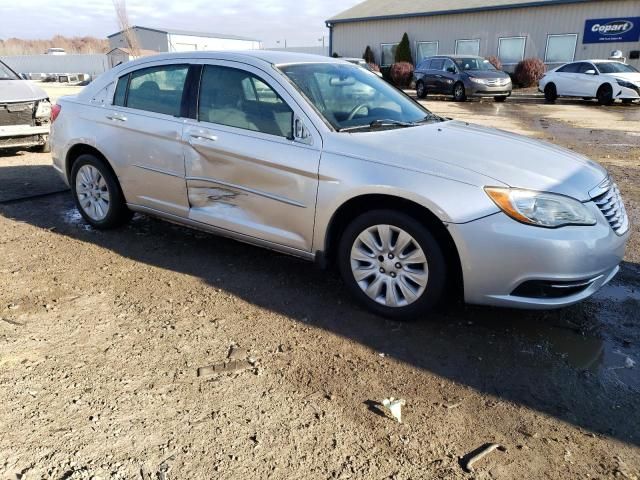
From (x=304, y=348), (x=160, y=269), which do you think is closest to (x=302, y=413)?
(x=304, y=348)

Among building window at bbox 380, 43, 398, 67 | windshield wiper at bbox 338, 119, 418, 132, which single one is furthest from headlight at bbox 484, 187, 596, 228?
building window at bbox 380, 43, 398, 67

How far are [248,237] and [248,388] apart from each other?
145 centimetres

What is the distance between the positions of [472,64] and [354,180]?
781 inches

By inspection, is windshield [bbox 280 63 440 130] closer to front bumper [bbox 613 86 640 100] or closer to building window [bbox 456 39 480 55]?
front bumper [bbox 613 86 640 100]

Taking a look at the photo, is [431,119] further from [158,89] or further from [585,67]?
[585,67]

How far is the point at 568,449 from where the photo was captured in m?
2.50

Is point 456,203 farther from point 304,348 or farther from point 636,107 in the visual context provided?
point 636,107

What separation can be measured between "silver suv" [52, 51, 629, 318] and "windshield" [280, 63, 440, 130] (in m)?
0.02

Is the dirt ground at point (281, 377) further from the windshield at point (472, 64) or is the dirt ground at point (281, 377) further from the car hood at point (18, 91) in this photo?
the windshield at point (472, 64)

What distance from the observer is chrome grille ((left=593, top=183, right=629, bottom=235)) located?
3375 mm

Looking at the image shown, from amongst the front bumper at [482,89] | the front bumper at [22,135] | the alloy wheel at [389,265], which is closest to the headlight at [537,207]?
the alloy wheel at [389,265]

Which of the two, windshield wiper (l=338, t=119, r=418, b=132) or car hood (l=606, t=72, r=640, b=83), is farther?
car hood (l=606, t=72, r=640, b=83)

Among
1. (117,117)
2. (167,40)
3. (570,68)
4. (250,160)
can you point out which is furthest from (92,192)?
(167,40)

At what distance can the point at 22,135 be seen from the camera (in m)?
8.52
